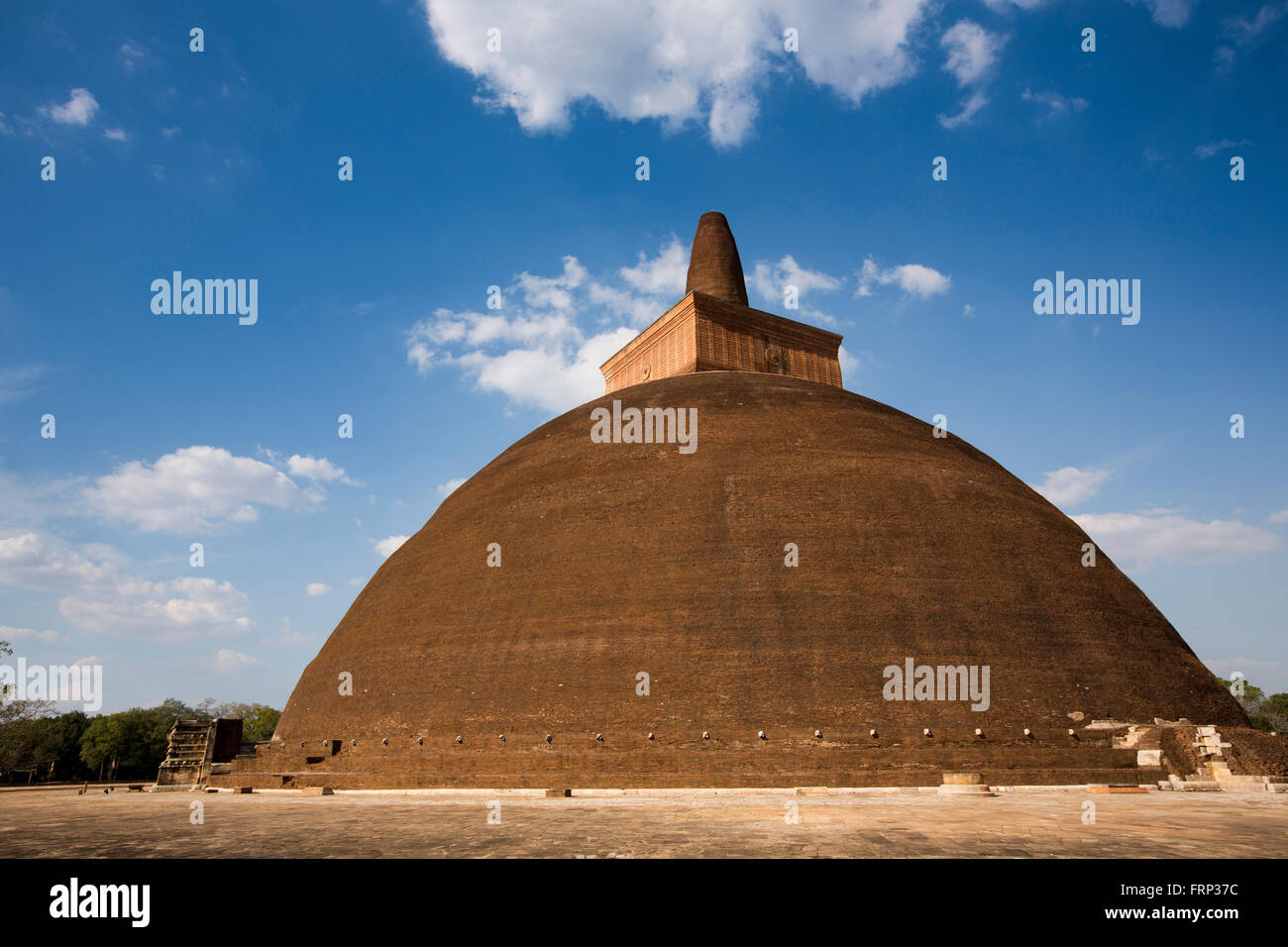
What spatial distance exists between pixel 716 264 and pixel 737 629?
17.7 metres

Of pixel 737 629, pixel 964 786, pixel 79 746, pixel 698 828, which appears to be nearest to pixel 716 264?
pixel 737 629

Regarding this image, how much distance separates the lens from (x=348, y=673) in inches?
743

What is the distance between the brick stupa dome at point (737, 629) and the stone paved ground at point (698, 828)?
1.72m

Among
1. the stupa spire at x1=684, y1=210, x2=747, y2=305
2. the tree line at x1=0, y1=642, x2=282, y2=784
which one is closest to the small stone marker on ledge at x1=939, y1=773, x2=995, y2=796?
the stupa spire at x1=684, y1=210, x2=747, y2=305


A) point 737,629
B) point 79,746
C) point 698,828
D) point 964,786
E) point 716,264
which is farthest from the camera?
point 79,746

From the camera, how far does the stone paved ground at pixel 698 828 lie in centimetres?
618

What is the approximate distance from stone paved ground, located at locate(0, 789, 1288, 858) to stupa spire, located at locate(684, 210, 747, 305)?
1996cm

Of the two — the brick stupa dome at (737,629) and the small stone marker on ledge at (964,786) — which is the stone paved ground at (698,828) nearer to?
the small stone marker on ledge at (964,786)

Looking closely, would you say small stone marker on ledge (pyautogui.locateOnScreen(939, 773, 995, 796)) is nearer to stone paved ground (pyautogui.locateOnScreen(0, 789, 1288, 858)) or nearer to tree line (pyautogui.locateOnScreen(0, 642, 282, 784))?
stone paved ground (pyautogui.locateOnScreen(0, 789, 1288, 858))

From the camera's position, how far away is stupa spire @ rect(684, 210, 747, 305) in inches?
1131

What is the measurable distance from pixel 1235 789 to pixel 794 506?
29.8ft

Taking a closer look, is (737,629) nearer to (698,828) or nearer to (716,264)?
(698,828)

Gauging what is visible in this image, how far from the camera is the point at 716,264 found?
29.1m
